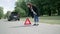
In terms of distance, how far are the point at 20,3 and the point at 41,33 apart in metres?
104

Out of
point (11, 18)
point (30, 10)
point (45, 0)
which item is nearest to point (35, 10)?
point (30, 10)

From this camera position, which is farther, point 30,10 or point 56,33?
point 30,10

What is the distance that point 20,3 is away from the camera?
116m

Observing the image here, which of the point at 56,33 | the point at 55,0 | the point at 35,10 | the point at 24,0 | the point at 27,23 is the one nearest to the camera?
the point at 56,33

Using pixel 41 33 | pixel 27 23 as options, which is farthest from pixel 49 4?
pixel 41 33

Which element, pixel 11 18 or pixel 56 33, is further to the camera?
pixel 11 18

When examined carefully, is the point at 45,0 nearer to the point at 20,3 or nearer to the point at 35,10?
the point at 20,3

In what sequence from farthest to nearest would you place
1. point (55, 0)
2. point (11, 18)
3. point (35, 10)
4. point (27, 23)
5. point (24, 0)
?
point (24, 0), point (55, 0), point (11, 18), point (27, 23), point (35, 10)

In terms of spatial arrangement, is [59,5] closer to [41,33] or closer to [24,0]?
[24,0]

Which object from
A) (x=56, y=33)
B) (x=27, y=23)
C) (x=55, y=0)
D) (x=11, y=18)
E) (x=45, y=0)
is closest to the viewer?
(x=56, y=33)

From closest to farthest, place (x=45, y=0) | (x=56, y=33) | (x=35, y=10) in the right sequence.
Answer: (x=56, y=33), (x=35, y=10), (x=45, y=0)

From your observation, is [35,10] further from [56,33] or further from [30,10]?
[56,33]

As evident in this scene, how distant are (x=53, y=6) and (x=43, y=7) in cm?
616

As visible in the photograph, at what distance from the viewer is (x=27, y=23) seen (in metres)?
20.6
